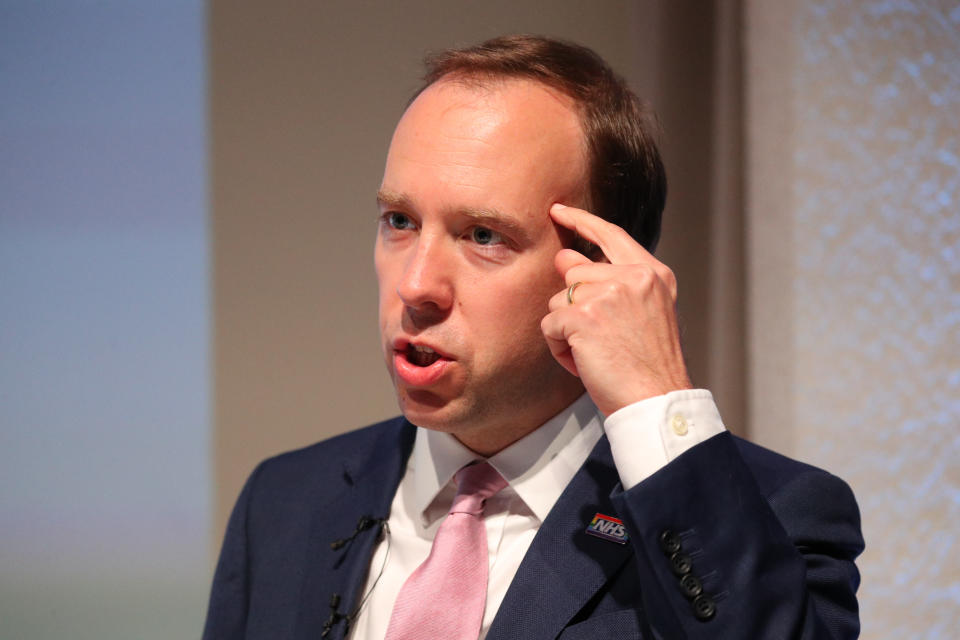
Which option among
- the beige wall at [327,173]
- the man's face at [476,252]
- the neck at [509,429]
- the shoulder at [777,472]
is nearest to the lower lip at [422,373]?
the man's face at [476,252]

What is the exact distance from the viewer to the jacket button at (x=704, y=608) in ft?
4.03

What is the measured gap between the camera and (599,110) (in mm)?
1603

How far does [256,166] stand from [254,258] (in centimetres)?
24

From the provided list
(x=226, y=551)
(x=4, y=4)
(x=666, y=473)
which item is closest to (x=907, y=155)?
(x=666, y=473)

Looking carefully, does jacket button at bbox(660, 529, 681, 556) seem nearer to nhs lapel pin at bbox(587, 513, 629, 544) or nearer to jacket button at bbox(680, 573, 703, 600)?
jacket button at bbox(680, 573, 703, 600)

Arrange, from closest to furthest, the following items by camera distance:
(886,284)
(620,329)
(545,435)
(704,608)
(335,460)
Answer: (704,608) → (620,329) → (545,435) → (335,460) → (886,284)

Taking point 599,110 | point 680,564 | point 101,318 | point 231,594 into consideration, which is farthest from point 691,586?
point 101,318

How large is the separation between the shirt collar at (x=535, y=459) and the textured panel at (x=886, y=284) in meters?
0.83

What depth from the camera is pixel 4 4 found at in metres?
2.41

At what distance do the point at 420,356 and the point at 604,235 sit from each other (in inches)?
13.4

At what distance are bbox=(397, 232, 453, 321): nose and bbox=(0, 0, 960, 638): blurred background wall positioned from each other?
3.45ft

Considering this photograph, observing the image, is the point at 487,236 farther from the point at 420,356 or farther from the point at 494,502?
the point at 494,502

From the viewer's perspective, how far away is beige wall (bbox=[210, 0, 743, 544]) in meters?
2.46

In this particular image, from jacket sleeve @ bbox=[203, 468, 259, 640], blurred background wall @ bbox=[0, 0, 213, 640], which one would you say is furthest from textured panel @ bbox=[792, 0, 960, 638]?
blurred background wall @ bbox=[0, 0, 213, 640]
